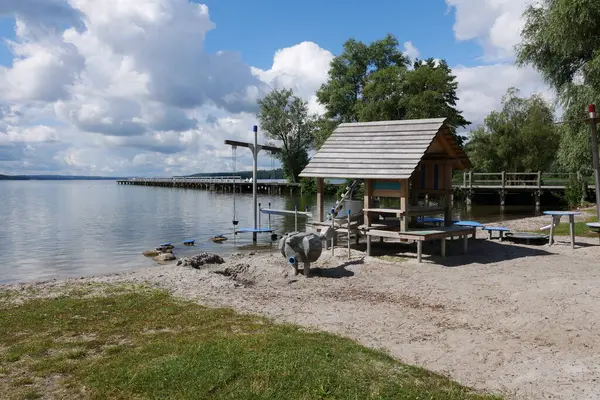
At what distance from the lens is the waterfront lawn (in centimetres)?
574

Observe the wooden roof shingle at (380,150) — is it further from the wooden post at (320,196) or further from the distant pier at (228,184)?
the distant pier at (228,184)

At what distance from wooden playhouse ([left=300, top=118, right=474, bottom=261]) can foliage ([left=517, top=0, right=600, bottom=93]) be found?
963cm

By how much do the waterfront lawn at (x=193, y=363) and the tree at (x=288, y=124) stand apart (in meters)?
68.5

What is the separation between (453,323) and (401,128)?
8.97 m

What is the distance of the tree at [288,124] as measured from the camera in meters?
76.6

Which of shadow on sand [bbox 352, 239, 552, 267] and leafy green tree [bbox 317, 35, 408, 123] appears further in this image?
leafy green tree [bbox 317, 35, 408, 123]

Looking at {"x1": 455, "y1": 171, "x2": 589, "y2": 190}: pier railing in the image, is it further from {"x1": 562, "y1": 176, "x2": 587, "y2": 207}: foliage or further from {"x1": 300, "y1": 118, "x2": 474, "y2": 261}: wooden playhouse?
{"x1": 300, "y1": 118, "x2": 474, "y2": 261}: wooden playhouse

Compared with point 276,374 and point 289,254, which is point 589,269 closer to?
point 289,254

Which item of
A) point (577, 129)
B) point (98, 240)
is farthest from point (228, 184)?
point (577, 129)

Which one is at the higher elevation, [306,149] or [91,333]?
[306,149]

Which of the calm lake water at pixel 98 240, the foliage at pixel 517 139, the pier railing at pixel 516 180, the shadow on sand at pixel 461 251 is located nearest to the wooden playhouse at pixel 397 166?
the shadow on sand at pixel 461 251

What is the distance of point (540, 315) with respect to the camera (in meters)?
8.80

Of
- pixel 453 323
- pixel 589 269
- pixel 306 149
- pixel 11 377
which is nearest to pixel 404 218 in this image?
pixel 589 269

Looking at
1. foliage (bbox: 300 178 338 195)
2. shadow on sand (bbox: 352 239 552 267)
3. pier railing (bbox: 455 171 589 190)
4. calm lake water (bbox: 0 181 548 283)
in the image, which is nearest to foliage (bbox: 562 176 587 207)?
pier railing (bbox: 455 171 589 190)
